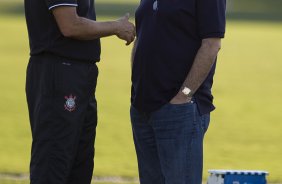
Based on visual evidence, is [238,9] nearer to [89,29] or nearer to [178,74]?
[89,29]

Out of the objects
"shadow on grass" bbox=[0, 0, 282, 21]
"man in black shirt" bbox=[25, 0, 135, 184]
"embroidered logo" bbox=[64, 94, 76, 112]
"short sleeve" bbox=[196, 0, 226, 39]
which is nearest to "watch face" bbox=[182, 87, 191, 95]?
"short sleeve" bbox=[196, 0, 226, 39]

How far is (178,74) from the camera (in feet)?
15.0

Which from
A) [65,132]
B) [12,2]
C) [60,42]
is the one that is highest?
[60,42]

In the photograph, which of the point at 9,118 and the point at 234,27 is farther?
the point at 234,27

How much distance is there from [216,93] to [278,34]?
34.9ft

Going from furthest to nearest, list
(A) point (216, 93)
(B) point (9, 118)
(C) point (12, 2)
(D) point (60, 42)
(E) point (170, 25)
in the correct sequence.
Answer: (C) point (12, 2) < (A) point (216, 93) < (B) point (9, 118) < (D) point (60, 42) < (E) point (170, 25)

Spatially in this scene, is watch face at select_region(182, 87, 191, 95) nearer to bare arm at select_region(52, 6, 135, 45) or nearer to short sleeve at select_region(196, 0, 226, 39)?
short sleeve at select_region(196, 0, 226, 39)

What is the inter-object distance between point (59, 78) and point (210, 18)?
1.05 meters

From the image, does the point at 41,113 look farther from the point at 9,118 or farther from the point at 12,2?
the point at 12,2

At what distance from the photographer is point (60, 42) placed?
5031mm

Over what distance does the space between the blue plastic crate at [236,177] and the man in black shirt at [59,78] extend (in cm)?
94

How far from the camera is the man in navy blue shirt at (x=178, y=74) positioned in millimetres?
4488

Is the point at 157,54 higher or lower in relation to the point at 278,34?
higher

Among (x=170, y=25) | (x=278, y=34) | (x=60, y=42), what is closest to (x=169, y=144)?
(x=170, y=25)
